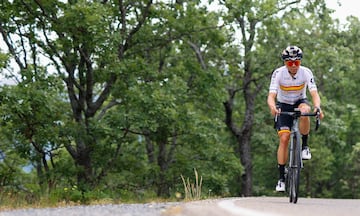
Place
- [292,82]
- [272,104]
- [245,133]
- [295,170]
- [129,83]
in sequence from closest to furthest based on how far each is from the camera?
[295,170] → [272,104] → [292,82] → [129,83] → [245,133]

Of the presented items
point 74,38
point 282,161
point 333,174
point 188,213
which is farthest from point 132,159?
point 333,174

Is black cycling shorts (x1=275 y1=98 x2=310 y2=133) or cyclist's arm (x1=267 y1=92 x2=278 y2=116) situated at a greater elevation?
cyclist's arm (x1=267 y1=92 x2=278 y2=116)

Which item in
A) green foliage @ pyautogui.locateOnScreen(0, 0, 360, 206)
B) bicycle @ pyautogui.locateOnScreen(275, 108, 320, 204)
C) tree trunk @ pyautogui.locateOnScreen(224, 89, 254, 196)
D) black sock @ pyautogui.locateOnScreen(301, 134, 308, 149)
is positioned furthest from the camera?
tree trunk @ pyautogui.locateOnScreen(224, 89, 254, 196)

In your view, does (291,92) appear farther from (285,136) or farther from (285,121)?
(285,136)

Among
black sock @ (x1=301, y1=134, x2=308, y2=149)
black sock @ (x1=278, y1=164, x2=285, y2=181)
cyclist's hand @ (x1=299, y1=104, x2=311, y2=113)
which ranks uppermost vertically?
cyclist's hand @ (x1=299, y1=104, x2=311, y2=113)

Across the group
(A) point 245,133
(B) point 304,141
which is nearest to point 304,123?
(B) point 304,141

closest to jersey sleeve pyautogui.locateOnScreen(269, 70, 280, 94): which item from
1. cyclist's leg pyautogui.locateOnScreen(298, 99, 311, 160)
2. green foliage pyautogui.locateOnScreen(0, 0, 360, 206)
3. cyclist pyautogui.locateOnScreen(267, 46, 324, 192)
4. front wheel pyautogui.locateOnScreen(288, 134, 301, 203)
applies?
cyclist pyautogui.locateOnScreen(267, 46, 324, 192)

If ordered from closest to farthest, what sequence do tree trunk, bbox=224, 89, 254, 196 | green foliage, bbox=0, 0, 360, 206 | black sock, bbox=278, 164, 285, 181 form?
black sock, bbox=278, 164, 285, 181 → green foliage, bbox=0, 0, 360, 206 → tree trunk, bbox=224, 89, 254, 196

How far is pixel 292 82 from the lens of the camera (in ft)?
27.2

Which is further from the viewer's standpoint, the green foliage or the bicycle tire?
the green foliage

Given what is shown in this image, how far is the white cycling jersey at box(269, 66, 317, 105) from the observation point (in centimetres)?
829

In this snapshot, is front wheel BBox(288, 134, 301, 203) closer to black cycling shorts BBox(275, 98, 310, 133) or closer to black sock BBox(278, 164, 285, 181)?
black cycling shorts BBox(275, 98, 310, 133)

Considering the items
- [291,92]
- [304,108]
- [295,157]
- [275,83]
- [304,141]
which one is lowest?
[295,157]

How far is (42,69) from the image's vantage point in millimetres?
18156
